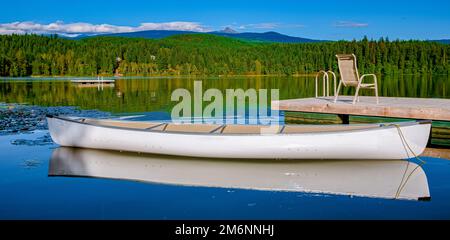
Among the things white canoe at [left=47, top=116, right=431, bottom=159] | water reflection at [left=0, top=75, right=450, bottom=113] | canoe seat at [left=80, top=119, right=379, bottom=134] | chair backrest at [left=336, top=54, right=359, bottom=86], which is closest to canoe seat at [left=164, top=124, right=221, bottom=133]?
canoe seat at [left=80, top=119, right=379, bottom=134]

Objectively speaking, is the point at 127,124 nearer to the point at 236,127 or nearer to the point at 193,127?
the point at 193,127

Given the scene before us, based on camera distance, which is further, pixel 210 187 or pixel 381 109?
pixel 381 109

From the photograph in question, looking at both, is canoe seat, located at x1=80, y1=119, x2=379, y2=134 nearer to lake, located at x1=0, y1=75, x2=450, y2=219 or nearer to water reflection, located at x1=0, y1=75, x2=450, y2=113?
lake, located at x1=0, y1=75, x2=450, y2=219

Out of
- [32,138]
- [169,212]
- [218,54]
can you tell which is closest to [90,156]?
[32,138]

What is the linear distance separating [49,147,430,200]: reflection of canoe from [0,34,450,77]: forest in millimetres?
108476

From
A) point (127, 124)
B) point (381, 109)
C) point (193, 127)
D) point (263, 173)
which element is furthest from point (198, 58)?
point (263, 173)

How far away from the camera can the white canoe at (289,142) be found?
9.71 meters

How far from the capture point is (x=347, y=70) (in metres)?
12.5

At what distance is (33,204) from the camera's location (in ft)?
24.6

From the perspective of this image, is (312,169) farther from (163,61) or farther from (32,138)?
(163,61)

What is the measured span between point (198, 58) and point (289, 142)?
119 meters

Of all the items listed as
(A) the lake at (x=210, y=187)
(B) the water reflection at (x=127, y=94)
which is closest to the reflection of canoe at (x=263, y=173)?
(A) the lake at (x=210, y=187)

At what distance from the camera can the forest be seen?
380 feet
